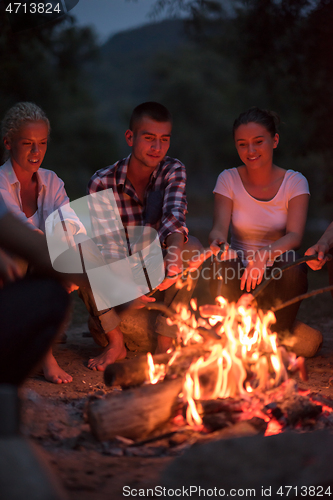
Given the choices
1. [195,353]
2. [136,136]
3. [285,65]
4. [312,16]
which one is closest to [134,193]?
[136,136]

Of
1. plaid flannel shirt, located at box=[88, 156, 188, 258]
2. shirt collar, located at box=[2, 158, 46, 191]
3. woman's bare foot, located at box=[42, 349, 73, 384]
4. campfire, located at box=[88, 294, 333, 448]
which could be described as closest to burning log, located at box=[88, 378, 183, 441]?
campfire, located at box=[88, 294, 333, 448]

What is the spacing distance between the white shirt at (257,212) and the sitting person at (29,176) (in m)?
1.19

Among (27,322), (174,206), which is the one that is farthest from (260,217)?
(27,322)

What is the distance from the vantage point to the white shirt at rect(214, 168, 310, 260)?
11.3 feet

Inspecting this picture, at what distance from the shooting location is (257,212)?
3502 mm

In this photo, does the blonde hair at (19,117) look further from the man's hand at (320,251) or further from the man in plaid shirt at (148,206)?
the man's hand at (320,251)

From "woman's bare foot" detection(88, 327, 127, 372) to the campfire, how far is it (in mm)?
701

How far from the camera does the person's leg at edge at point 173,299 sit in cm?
324

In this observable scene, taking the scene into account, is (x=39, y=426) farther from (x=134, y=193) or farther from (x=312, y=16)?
(x=312, y=16)

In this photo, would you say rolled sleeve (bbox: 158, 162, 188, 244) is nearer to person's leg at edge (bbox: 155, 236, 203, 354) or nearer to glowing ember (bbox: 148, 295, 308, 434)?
person's leg at edge (bbox: 155, 236, 203, 354)

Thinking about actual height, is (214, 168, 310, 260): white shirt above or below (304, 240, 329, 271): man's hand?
above

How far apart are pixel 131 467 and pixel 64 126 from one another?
72.0ft

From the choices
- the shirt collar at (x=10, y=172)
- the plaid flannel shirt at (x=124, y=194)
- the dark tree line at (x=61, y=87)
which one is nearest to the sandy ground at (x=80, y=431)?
the plaid flannel shirt at (x=124, y=194)

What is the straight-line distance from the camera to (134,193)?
3.53 m
